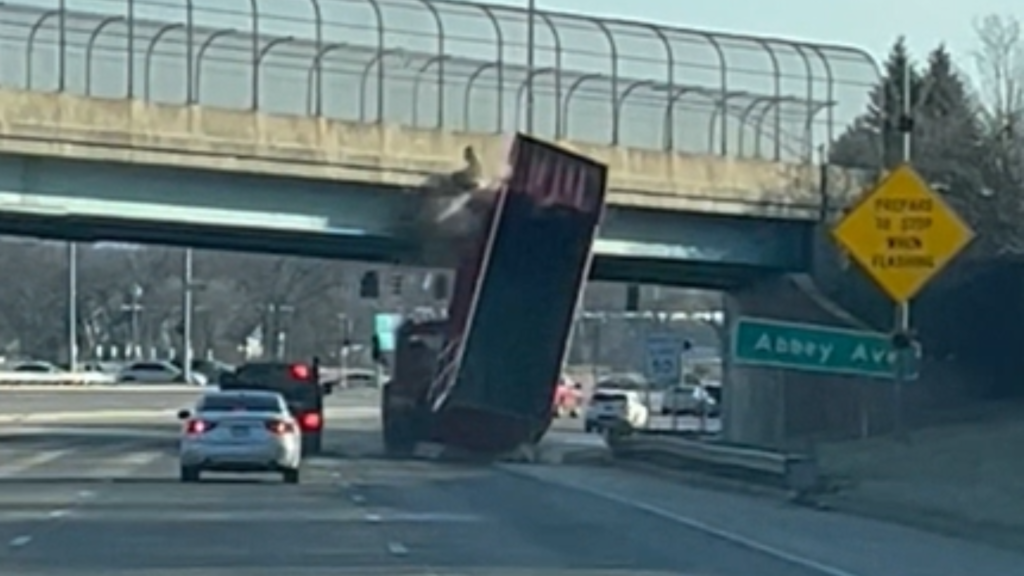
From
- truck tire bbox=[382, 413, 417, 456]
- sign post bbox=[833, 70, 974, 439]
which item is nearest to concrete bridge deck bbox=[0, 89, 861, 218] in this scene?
truck tire bbox=[382, 413, 417, 456]

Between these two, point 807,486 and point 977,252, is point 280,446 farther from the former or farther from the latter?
point 977,252

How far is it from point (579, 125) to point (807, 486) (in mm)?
Answer: 28001

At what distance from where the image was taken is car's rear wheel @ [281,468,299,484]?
1817 inches

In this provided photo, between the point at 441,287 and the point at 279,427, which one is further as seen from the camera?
the point at 441,287

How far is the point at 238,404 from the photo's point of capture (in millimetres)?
45562

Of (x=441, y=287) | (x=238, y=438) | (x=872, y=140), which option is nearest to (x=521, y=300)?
(x=441, y=287)

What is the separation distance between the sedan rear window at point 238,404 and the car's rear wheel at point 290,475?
107 cm

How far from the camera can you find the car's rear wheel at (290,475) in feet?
151

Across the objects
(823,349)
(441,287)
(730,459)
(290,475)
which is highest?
(441,287)

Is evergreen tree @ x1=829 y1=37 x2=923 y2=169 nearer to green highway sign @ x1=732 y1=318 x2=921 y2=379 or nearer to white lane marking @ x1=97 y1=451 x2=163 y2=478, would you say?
white lane marking @ x1=97 y1=451 x2=163 y2=478

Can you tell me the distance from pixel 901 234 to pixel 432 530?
9062 mm

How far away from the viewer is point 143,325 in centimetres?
19625

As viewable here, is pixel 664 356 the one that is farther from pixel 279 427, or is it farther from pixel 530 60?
pixel 279 427

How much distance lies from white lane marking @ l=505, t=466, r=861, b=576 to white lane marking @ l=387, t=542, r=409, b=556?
3.64m
